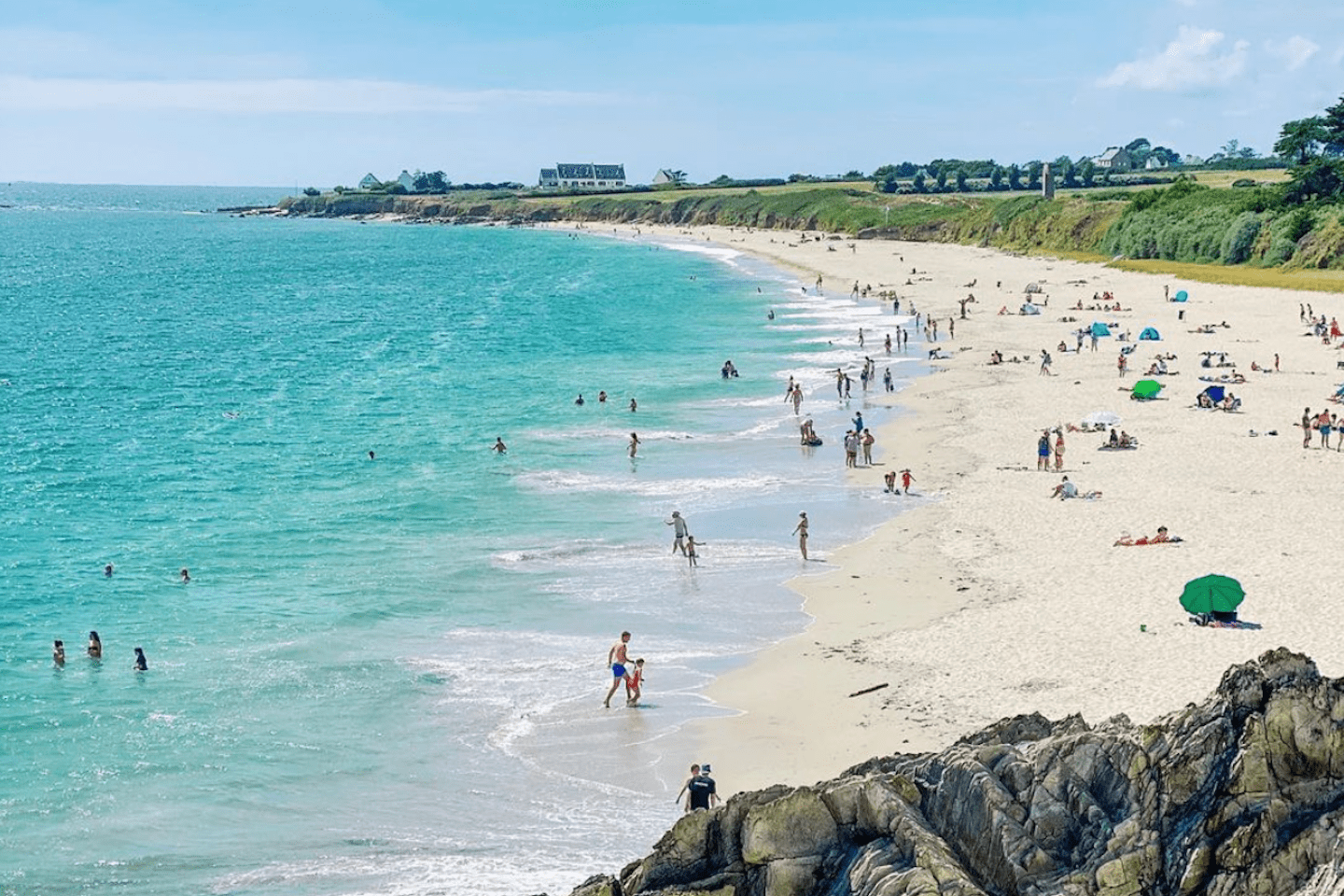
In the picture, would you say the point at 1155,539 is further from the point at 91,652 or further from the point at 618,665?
the point at 91,652

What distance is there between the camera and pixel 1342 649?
22.8 metres

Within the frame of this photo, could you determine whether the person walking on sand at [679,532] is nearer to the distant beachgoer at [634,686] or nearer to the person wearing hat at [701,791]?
the distant beachgoer at [634,686]

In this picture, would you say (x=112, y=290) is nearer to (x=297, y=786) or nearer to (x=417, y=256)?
(x=417, y=256)

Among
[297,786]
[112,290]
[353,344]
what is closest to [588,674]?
[297,786]

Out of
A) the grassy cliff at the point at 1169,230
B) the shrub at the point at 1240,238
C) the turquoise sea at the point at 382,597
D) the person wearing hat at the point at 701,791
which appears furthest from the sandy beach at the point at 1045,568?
the shrub at the point at 1240,238

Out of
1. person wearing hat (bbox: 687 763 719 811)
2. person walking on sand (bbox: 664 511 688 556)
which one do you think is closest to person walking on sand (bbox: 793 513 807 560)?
person walking on sand (bbox: 664 511 688 556)

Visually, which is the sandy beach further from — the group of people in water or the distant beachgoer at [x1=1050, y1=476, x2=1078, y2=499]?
the group of people in water

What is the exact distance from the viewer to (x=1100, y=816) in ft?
34.6

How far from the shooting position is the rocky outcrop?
9984mm

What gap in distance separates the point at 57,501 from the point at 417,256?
133116 millimetres

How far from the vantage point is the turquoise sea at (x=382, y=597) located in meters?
20.2

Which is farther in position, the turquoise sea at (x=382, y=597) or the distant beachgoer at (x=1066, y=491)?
the distant beachgoer at (x=1066, y=491)

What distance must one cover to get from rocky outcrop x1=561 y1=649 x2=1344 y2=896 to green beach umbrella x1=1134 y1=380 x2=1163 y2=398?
40.9 metres

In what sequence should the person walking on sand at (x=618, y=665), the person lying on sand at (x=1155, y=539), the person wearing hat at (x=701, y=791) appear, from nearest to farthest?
the person wearing hat at (x=701, y=791), the person walking on sand at (x=618, y=665), the person lying on sand at (x=1155, y=539)
